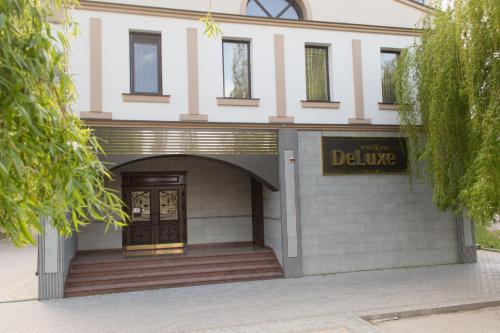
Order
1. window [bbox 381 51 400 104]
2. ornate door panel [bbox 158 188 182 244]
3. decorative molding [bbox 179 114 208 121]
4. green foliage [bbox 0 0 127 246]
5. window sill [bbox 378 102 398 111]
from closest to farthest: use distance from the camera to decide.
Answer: green foliage [bbox 0 0 127 246], decorative molding [bbox 179 114 208 121], window sill [bbox 378 102 398 111], window [bbox 381 51 400 104], ornate door panel [bbox 158 188 182 244]

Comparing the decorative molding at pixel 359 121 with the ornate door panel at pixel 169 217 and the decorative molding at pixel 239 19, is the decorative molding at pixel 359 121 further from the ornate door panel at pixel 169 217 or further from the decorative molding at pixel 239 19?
the ornate door panel at pixel 169 217

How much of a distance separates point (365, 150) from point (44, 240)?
25.7 feet

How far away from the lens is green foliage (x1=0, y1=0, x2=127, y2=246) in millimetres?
2330

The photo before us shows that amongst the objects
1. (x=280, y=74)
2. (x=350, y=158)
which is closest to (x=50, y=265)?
(x=280, y=74)

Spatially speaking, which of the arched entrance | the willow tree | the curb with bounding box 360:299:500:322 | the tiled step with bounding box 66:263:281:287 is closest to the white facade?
the willow tree

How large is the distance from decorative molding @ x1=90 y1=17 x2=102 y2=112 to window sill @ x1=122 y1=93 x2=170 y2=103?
1.87 feet

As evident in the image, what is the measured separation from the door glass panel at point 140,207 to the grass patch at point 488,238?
11.6 meters

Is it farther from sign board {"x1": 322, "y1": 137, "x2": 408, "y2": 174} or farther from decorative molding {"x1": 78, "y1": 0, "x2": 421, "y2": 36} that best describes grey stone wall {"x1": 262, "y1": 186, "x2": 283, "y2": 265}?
decorative molding {"x1": 78, "y1": 0, "x2": 421, "y2": 36}

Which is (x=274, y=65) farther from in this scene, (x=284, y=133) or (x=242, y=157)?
(x=242, y=157)

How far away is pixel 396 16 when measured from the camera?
478 inches

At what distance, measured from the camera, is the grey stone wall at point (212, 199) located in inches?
490

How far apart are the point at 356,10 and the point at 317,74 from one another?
2279 mm

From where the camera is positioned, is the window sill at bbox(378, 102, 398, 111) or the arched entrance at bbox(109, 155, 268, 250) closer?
the window sill at bbox(378, 102, 398, 111)

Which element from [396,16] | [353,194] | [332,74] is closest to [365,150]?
[353,194]
